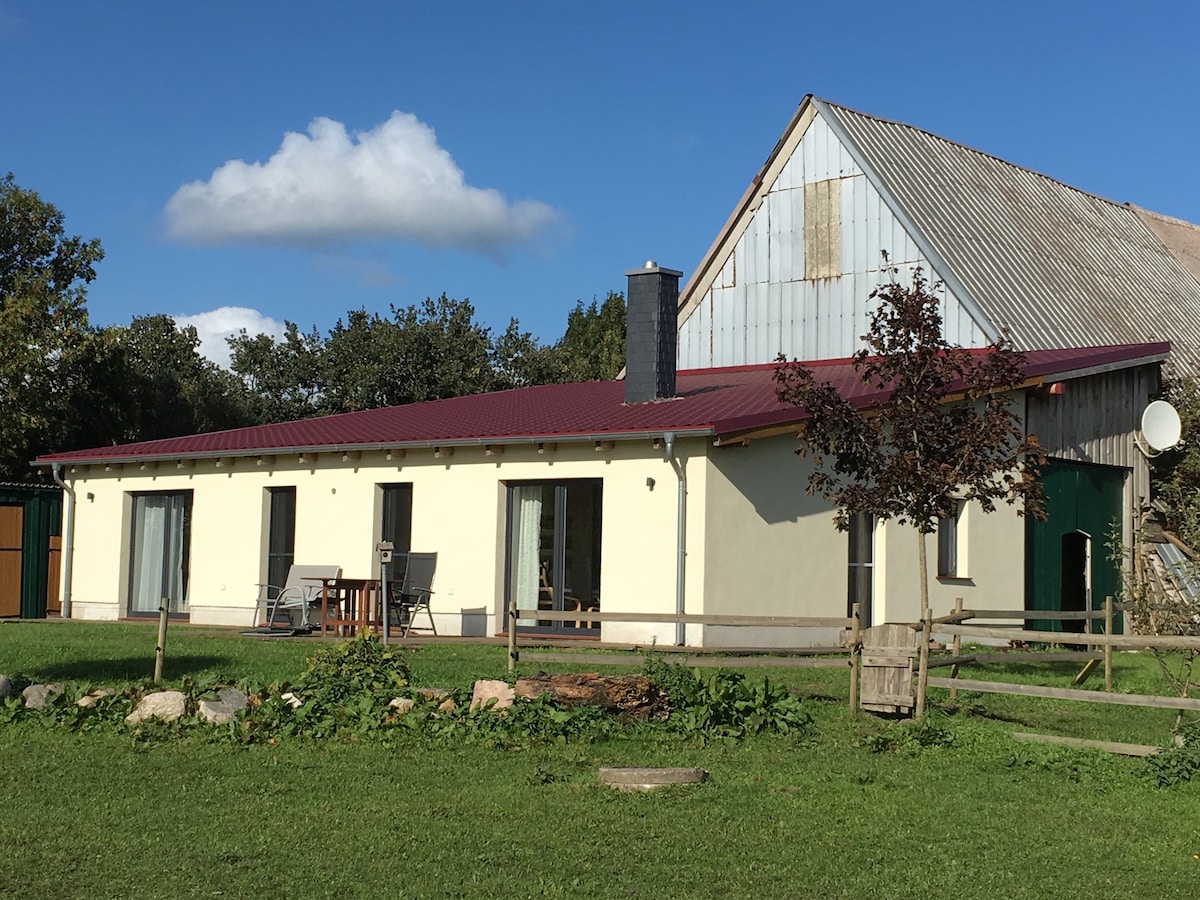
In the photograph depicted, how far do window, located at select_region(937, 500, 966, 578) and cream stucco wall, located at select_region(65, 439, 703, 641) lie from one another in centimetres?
519

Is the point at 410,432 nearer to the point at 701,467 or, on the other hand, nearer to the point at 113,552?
the point at 701,467

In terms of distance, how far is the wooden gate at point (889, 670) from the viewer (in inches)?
455

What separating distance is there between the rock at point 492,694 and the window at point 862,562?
8933 mm

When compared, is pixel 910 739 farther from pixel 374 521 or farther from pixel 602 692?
pixel 374 521

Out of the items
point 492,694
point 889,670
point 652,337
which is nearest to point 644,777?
point 492,694

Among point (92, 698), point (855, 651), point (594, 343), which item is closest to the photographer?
point (92, 698)

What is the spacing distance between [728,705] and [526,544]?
333 inches

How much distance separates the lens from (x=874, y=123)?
94.0 feet

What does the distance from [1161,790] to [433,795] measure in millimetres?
4710

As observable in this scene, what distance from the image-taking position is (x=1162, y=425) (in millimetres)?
22812

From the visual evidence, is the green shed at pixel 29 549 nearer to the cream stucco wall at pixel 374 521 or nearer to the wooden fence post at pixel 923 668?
the cream stucco wall at pixel 374 521

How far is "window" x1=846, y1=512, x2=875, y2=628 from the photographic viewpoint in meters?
18.8

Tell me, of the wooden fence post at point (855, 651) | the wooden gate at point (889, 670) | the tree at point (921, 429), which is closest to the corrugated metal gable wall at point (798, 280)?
the tree at point (921, 429)

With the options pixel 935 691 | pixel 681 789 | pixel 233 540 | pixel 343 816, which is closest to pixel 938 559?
pixel 935 691
